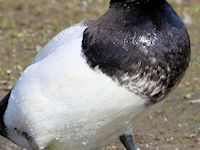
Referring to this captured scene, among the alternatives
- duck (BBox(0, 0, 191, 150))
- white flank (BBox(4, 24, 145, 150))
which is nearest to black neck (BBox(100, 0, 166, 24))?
duck (BBox(0, 0, 191, 150))

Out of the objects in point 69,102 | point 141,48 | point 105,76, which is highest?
point 141,48

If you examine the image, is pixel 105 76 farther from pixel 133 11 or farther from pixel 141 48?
pixel 133 11

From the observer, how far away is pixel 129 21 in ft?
13.3

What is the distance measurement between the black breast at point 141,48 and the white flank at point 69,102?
6 centimetres

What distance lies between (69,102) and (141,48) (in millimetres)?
488

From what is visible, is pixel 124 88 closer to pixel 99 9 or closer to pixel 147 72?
pixel 147 72

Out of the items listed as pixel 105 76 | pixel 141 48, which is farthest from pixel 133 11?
pixel 105 76

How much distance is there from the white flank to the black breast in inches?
2.3

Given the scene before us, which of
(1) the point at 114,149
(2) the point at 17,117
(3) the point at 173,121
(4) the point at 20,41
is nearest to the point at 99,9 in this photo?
(4) the point at 20,41

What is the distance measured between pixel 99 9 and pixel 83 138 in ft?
15.8

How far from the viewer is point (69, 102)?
4.00 meters

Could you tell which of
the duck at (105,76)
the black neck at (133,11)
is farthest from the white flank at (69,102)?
the black neck at (133,11)

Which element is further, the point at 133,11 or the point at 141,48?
the point at 133,11

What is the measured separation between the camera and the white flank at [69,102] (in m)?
3.96
